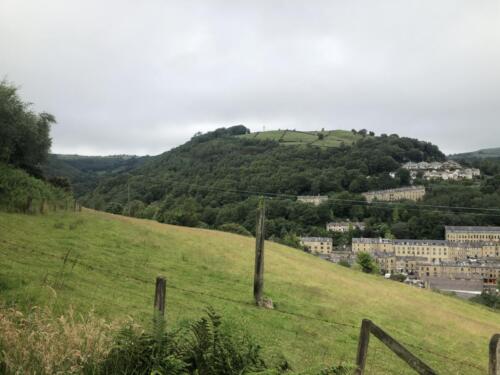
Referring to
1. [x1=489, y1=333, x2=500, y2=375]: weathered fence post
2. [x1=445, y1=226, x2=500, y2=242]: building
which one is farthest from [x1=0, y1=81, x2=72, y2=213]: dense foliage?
[x1=445, y1=226, x2=500, y2=242]: building

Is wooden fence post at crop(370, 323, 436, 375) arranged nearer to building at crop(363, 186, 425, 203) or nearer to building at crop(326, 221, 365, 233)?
building at crop(326, 221, 365, 233)

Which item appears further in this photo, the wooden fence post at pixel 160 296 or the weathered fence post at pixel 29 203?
the weathered fence post at pixel 29 203

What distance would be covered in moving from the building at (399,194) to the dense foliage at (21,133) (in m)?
153

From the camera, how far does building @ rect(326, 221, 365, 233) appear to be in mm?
155750

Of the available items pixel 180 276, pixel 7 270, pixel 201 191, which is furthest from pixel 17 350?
pixel 201 191

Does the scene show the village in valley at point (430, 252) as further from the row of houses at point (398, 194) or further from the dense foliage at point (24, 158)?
the dense foliage at point (24, 158)

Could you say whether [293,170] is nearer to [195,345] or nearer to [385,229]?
[385,229]

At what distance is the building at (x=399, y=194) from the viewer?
179 m

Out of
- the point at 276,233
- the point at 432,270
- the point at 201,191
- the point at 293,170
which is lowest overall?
the point at 432,270

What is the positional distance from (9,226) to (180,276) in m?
8.39

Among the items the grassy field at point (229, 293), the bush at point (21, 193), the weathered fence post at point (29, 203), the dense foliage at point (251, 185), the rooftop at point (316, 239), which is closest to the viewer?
the grassy field at point (229, 293)

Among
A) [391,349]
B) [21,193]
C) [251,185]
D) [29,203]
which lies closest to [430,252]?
[251,185]

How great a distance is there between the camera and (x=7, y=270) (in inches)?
431

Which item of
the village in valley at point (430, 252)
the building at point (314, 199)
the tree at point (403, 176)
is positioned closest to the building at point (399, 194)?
the tree at point (403, 176)
